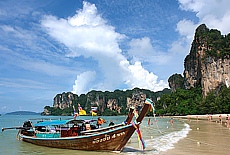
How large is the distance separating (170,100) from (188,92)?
339 inches

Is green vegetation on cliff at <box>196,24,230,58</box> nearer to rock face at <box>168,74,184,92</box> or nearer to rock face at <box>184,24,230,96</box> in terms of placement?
rock face at <box>184,24,230,96</box>

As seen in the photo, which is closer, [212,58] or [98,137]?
[98,137]

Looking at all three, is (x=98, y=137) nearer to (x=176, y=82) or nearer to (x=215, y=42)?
(x=215, y=42)

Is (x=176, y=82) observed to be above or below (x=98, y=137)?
above

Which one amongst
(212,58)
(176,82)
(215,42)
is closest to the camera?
(212,58)

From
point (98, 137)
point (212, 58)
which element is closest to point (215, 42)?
point (212, 58)

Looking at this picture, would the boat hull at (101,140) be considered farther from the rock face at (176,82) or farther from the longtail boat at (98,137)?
the rock face at (176,82)

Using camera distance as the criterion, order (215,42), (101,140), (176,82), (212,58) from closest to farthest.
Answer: (101,140), (212,58), (215,42), (176,82)

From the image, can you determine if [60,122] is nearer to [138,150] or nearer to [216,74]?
[138,150]

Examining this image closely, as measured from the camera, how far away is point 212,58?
8950 cm

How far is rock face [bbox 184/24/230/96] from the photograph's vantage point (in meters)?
85.1

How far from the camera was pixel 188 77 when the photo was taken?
12069 cm

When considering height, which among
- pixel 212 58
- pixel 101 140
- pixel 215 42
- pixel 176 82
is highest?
pixel 215 42

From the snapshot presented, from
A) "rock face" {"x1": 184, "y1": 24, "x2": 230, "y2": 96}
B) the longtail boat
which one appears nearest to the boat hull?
the longtail boat
